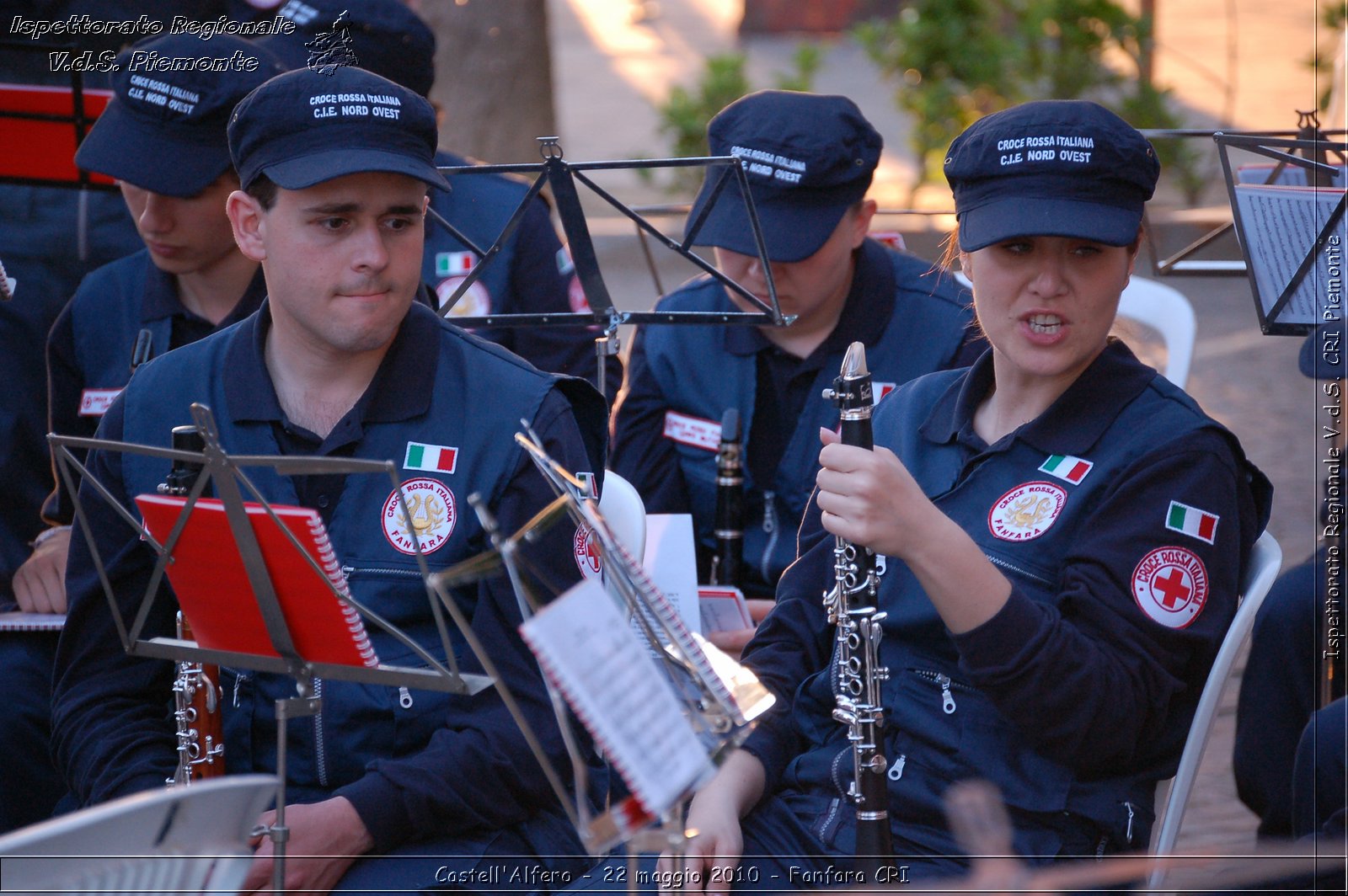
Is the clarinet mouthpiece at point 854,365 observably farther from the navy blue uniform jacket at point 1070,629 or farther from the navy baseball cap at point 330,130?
the navy baseball cap at point 330,130

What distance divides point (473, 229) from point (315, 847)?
85.7 inches

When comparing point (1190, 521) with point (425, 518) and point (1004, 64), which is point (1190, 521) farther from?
point (1004, 64)

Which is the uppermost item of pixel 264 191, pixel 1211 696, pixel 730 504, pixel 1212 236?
pixel 1212 236

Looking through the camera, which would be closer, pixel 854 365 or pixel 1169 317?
pixel 854 365

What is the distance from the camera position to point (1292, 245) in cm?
250

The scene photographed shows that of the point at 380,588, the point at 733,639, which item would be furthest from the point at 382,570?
the point at 733,639

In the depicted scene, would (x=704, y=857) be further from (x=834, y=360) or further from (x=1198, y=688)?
(x=834, y=360)

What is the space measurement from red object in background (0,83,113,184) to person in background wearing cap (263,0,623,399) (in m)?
0.60

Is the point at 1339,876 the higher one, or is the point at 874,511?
the point at 874,511

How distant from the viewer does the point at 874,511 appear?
6.37 feet

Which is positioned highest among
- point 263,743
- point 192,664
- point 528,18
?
point 528,18

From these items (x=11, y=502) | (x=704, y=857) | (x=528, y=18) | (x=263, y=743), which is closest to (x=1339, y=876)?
(x=704, y=857)

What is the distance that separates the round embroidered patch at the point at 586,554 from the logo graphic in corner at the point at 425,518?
245 mm

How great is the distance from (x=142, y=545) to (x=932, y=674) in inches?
54.1
